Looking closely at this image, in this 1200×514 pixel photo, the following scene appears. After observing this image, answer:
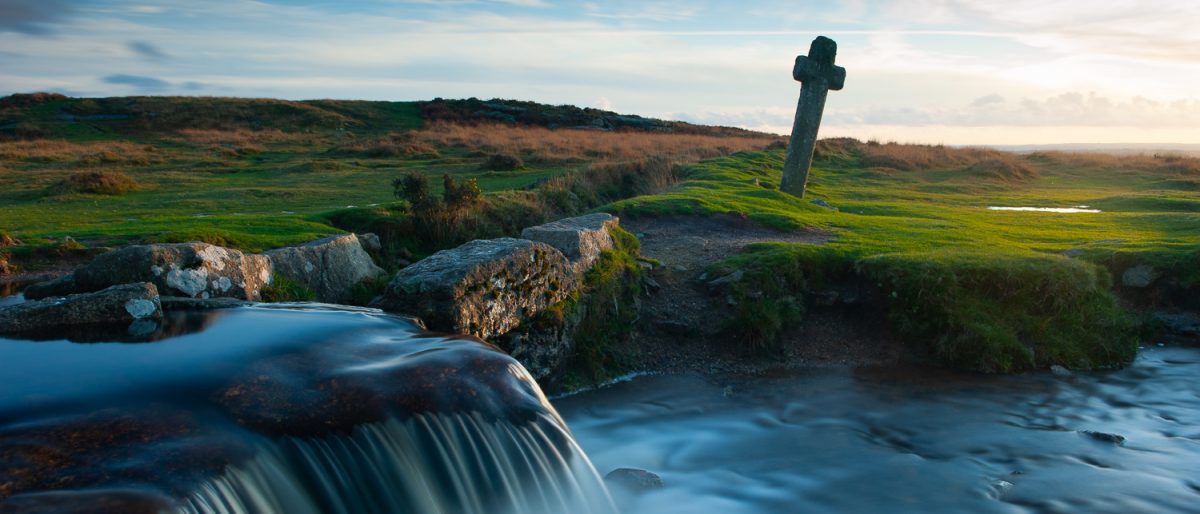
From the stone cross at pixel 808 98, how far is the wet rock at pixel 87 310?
64.4ft

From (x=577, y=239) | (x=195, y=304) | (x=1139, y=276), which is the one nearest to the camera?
(x=195, y=304)

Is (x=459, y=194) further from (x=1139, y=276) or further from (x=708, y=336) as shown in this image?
(x=1139, y=276)

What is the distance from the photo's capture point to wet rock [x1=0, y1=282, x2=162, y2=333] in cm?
738

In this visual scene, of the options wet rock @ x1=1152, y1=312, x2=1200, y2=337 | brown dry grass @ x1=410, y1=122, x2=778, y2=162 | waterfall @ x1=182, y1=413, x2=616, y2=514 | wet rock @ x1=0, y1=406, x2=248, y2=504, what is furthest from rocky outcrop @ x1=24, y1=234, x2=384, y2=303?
brown dry grass @ x1=410, y1=122, x2=778, y2=162

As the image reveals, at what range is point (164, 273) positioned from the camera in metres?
8.85

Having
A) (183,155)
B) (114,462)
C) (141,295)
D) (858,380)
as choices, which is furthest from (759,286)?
(183,155)

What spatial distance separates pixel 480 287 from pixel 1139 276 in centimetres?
1212

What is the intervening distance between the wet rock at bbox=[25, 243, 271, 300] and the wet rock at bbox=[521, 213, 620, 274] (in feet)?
14.8

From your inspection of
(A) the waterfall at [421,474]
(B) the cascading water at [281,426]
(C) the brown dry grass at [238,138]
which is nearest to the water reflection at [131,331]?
(B) the cascading water at [281,426]

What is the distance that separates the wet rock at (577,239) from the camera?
1212 cm

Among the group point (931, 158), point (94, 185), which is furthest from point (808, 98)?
point (94, 185)

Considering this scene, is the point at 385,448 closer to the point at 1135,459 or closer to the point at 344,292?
the point at 344,292

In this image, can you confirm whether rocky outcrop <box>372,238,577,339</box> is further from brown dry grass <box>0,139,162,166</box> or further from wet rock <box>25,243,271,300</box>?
brown dry grass <box>0,139,162,166</box>

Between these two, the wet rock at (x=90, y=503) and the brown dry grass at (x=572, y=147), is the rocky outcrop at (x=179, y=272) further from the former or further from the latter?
the brown dry grass at (x=572, y=147)
